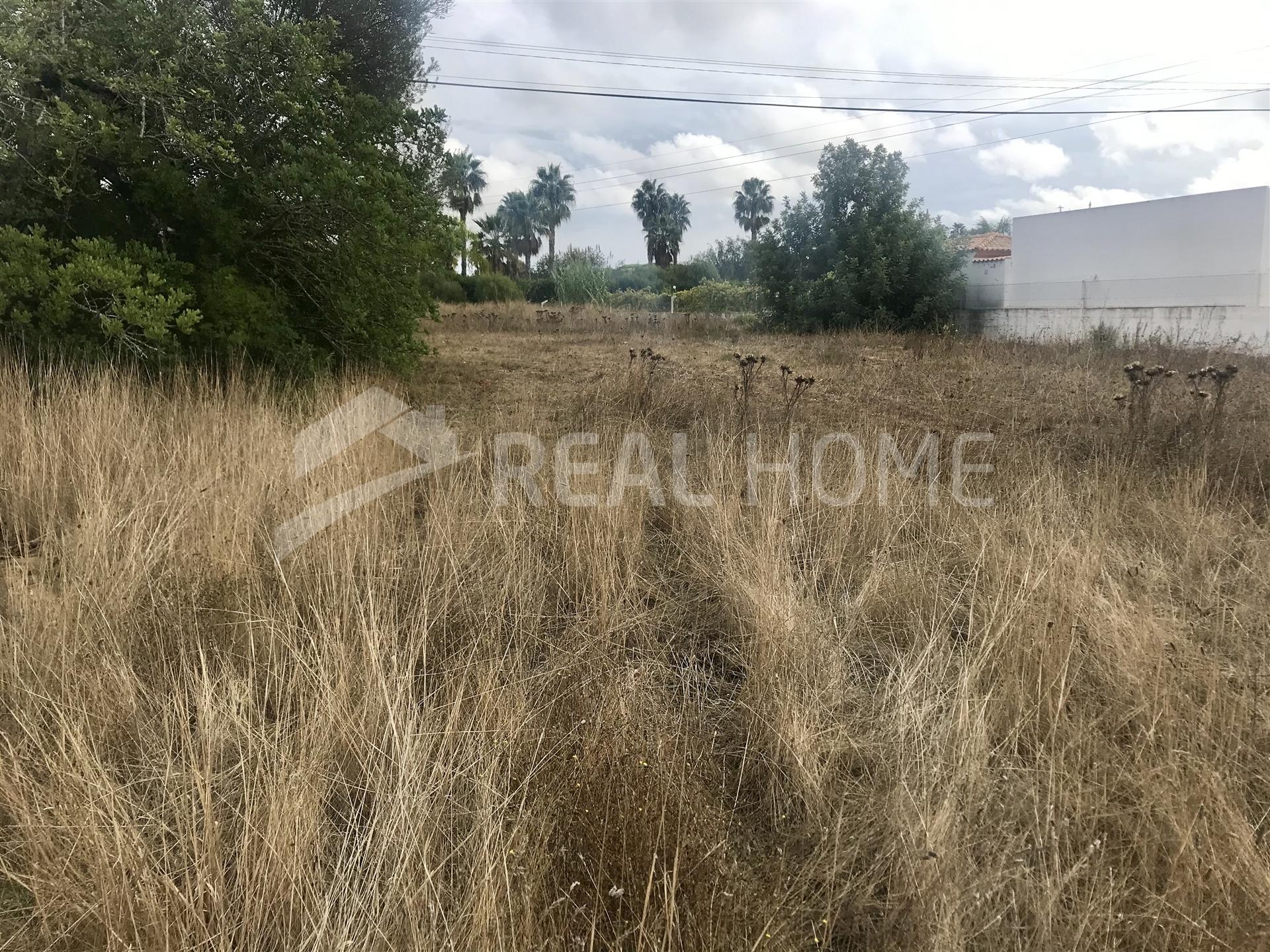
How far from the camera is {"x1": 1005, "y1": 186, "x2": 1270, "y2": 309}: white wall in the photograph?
47.9ft

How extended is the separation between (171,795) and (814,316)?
19.7m

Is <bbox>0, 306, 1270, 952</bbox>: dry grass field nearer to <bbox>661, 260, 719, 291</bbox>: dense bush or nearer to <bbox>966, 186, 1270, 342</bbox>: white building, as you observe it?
<bbox>966, 186, 1270, 342</bbox>: white building

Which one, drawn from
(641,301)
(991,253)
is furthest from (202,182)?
(991,253)

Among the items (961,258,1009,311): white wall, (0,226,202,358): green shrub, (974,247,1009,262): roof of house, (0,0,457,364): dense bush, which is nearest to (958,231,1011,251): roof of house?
(974,247,1009,262): roof of house

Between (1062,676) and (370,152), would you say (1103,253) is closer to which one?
(370,152)

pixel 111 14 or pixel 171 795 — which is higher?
pixel 111 14

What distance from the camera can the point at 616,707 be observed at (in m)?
1.98

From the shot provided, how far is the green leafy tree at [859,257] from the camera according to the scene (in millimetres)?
18328

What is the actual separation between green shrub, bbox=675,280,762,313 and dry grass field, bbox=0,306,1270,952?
20.6m

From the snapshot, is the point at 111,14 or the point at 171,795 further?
the point at 111,14

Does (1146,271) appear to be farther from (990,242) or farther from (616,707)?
(616,707)

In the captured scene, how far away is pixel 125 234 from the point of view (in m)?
6.34

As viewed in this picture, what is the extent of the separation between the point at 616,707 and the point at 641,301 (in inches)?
1154

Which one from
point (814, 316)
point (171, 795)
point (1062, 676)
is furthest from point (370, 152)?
point (814, 316)
